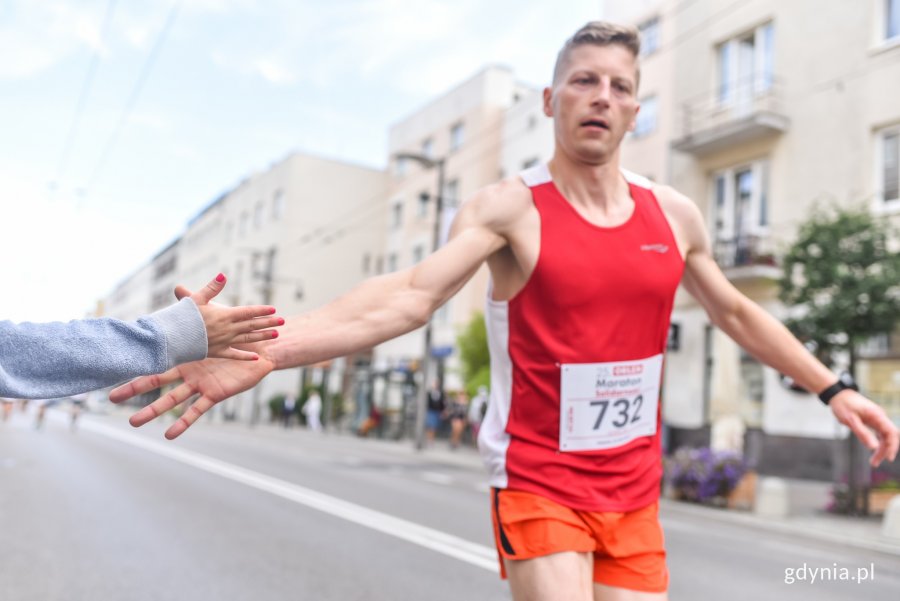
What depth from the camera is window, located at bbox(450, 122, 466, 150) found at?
34812mm

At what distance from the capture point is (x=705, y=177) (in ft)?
69.9

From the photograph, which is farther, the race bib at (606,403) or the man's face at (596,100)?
the man's face at (596,100)

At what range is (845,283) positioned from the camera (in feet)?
38.0

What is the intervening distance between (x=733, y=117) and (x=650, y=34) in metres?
4.85

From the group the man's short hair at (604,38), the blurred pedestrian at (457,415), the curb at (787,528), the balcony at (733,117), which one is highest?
the balcony at (733,117)

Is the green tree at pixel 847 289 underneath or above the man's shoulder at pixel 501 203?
above

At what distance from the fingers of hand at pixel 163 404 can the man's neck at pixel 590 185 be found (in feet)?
3.87

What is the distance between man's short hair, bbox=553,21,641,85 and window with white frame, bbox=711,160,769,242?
707 inches

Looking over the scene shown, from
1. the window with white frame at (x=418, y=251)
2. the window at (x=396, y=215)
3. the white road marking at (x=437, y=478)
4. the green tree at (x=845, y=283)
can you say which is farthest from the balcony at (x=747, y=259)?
the window at (x=396, y=215)

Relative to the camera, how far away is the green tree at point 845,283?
37.4 feet

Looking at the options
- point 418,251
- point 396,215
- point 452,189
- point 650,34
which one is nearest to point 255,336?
point 650,34

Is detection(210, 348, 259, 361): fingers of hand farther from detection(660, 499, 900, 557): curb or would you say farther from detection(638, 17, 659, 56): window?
detection(638, 17, 659, 56): window

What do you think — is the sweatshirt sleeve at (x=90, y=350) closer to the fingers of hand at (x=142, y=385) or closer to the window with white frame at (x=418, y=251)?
the fingers of hand at (x=142, y=385)

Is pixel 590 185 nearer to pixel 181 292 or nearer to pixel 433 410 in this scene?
pixel 181 292
